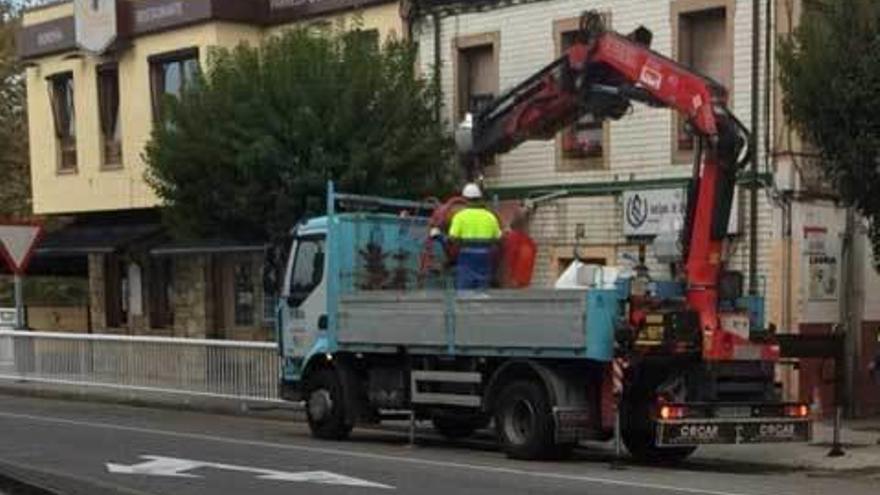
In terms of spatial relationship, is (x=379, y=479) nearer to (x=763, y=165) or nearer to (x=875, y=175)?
(x=875, y=175)

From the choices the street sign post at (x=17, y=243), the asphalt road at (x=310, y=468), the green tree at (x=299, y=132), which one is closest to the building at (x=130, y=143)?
the green tree at (x=299, y=132)

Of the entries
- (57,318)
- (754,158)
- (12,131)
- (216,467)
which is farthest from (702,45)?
(12,131)

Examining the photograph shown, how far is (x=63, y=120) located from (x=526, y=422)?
18.3 metres

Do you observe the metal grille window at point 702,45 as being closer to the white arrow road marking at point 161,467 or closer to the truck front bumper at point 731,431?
the truck front bumper at point 731,431

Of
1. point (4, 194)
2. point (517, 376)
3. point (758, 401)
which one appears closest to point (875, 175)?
point (758, 401)

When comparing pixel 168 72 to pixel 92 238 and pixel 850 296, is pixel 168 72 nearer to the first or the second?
pixel 92 238

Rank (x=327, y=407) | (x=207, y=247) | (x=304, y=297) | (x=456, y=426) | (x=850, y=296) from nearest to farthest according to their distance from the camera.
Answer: (x=327, y=407)
(x=456, y=426)
(x=304, y=297)
(x=850, y=296)
(x=207, y=247)

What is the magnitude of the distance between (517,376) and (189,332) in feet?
48.7

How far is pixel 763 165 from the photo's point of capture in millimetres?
19266

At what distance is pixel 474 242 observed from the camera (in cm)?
1568

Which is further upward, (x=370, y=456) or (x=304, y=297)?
(x=304, y=297)

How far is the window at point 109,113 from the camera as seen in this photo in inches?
1115

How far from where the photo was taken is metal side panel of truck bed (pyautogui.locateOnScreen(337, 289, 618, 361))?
13.6 metres

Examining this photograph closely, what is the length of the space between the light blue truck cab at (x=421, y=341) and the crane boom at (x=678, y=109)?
39.2 inches
